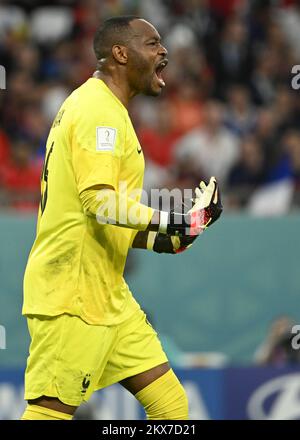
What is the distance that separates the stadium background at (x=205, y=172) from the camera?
25.3 feet

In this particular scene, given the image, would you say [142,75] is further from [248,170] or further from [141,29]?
[248,170]

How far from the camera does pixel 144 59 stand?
5207mm

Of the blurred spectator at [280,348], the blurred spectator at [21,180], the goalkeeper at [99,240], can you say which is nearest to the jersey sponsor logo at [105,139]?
the goalkeeper at [99,240]

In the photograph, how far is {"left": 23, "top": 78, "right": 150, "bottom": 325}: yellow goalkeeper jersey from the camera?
4973 mm

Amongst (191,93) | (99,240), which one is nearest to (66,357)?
(99,240)

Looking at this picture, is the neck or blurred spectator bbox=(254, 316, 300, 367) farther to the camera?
blurred spectator bbox=(254, 316, 300, 367)

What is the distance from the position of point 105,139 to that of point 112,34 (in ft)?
1.98

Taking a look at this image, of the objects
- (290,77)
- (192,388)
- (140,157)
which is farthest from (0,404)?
(290,77)

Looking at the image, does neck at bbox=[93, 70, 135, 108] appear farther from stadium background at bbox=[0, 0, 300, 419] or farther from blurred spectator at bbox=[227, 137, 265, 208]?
blurred spectator at bbox=[227, 137, 265, 208]

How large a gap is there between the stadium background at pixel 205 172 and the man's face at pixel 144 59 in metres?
2.86

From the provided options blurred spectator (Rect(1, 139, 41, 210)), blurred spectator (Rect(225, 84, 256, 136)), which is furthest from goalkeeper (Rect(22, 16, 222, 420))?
blurred spectator (Rect(225, 84, 256, 136))

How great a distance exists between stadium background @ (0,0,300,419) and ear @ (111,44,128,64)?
2963 millimetres

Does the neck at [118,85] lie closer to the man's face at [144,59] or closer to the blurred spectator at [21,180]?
the man's face at [144,59]
